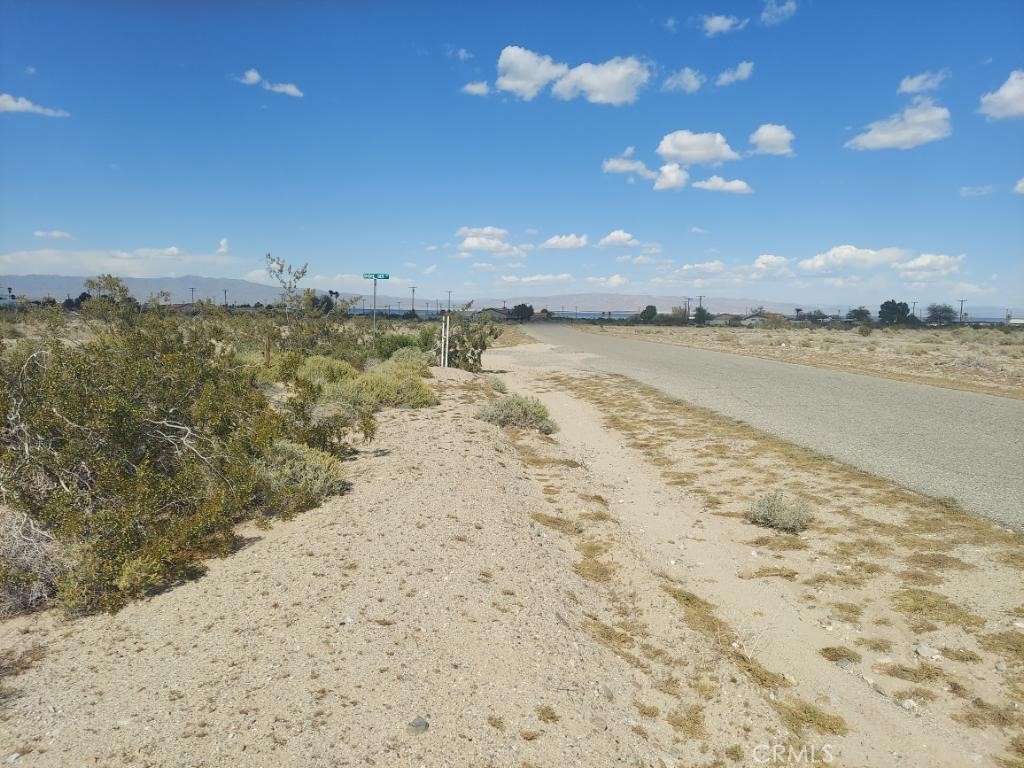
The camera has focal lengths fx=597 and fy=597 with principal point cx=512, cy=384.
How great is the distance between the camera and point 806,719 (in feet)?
13.0

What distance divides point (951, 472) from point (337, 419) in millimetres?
9289

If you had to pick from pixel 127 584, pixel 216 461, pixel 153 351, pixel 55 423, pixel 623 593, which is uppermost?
pixel 153 351

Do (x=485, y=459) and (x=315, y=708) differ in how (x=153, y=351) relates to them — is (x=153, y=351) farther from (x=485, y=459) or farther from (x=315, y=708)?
(x=315, y=708)

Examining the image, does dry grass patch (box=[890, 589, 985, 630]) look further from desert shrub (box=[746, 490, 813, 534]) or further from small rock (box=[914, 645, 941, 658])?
desert shrub (box=[746, 490, 813, 534])

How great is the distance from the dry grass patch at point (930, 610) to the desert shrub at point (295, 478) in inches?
233

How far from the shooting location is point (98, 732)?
10.5 feet

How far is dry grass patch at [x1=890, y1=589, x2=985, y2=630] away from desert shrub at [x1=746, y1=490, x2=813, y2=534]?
5.21 ft

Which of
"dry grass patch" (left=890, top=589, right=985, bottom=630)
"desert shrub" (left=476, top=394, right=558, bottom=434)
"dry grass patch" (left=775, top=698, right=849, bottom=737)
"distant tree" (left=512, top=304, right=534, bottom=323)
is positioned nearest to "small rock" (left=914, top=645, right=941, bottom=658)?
"dry grass patch" (left=890, top=589, right=985, bottom=630)

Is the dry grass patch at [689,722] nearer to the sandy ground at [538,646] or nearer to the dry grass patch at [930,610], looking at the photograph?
the sandy ground at [538,646]

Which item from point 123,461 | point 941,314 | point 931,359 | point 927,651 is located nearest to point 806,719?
point 927,651

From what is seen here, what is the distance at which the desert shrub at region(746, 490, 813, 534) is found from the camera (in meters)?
7.09

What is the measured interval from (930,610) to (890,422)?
353 inches

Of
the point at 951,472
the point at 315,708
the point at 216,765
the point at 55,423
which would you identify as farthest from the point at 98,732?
the point at 951,472

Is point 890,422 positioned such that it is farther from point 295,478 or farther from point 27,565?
point 27,565
